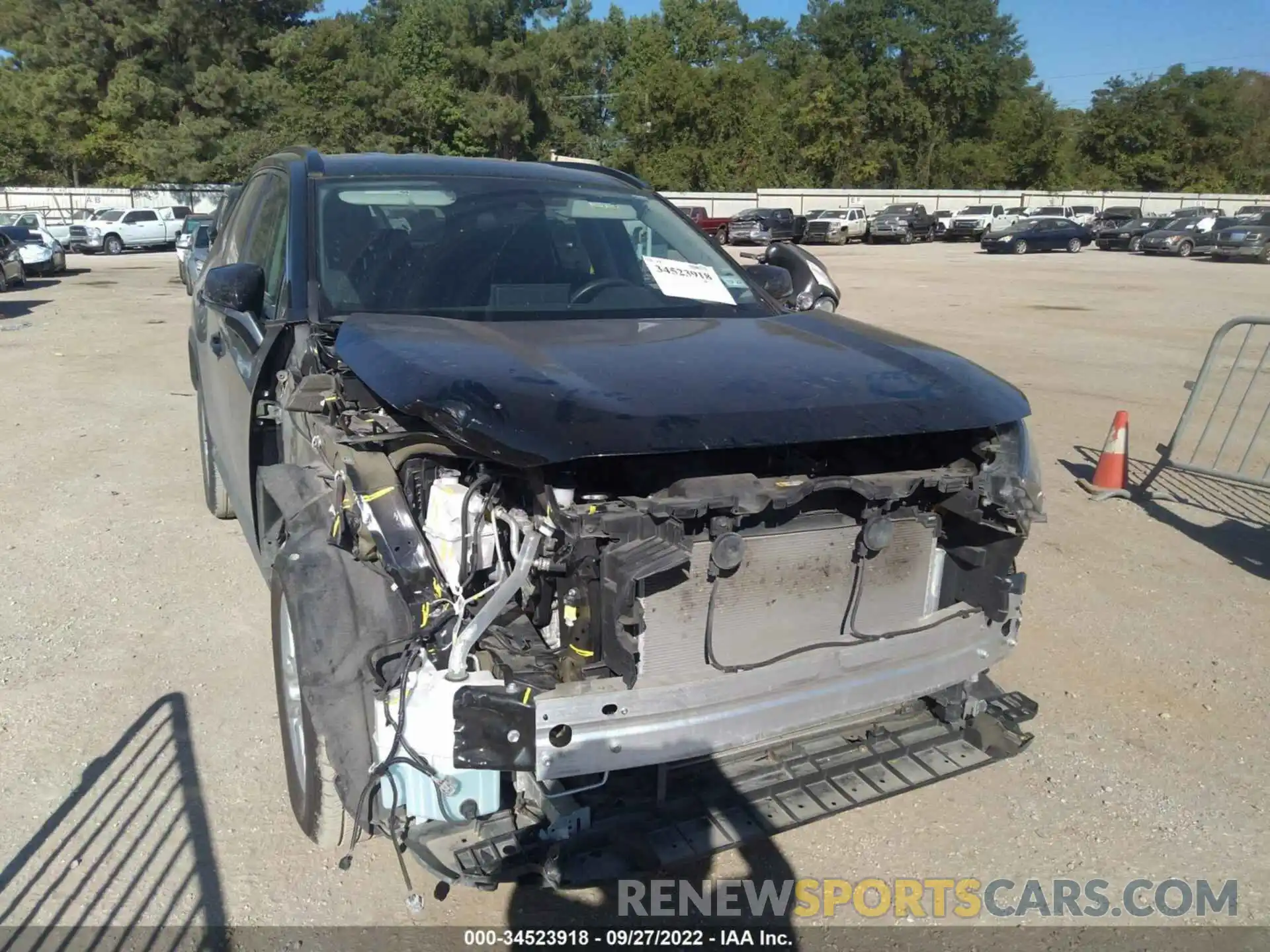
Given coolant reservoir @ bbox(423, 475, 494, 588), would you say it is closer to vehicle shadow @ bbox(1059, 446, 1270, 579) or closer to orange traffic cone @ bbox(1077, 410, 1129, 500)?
vehicle shadow @ bbox(1059, 446, 1270, 579)

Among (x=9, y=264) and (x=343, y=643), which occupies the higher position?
(x=343, y=643)

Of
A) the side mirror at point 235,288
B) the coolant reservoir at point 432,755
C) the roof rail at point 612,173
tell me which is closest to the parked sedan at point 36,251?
the roof rail at point 612,173

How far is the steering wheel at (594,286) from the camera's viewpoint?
3713 millimetres

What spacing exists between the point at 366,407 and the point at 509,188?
1663 mm

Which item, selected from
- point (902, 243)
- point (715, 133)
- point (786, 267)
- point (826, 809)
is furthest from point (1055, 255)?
point (826, 809)

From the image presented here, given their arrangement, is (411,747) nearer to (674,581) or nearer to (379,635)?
(379,635)

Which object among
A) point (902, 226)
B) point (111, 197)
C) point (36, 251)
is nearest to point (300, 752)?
point (36, 251)

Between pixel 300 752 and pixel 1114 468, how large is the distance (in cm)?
574

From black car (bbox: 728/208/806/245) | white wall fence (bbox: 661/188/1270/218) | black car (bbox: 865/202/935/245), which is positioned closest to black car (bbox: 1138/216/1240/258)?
black car (bbox: 865/202/935/245)

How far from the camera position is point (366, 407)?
2791mm

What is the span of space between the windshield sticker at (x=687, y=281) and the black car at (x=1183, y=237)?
37323mm

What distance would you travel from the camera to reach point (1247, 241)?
32406mm

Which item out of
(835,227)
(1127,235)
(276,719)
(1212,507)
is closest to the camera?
(276,719)

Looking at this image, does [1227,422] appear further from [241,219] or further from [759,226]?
[759,226]
